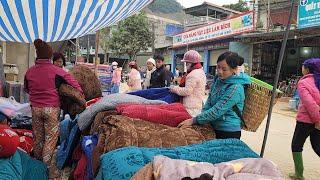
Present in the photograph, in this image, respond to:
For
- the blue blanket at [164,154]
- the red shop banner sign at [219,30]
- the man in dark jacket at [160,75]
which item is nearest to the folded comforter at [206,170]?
the blue blanket at [164,154]

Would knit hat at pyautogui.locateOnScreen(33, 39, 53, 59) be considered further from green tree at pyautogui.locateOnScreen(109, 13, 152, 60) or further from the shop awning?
green tree at pyautogui.locateOnScreen(109, 13, 152, 60)

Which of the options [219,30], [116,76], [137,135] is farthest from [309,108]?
[219,30]

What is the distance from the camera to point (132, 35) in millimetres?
34875

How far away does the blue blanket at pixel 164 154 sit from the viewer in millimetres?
2113

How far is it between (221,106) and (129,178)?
47.3 inches

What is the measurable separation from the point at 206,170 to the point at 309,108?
112 inches

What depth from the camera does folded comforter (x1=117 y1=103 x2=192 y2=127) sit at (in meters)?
2.93

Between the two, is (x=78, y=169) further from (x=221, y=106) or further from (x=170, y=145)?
(x=221, y=106)

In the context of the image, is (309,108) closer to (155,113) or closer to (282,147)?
(155,113)

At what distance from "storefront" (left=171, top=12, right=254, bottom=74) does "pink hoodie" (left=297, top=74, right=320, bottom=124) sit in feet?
47.6

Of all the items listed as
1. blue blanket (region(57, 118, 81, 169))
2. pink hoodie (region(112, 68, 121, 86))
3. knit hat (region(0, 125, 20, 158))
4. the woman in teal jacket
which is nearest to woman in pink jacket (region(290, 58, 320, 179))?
the woman in teal jacket

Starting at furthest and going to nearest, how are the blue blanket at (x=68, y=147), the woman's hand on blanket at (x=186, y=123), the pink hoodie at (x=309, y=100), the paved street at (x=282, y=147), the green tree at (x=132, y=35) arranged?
the green tree at (x=132, y=35), the paved street at (x=282, y=147), the pink hoodie at (x=309, y=100), the blue blanket at (x=68, y=147), the woman's hand on blanket at (x=186, y=123)

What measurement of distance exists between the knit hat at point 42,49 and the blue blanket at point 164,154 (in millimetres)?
2081

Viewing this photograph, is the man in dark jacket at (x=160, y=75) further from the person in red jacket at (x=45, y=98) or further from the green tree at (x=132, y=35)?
the green tree at (x=132, y=35)
